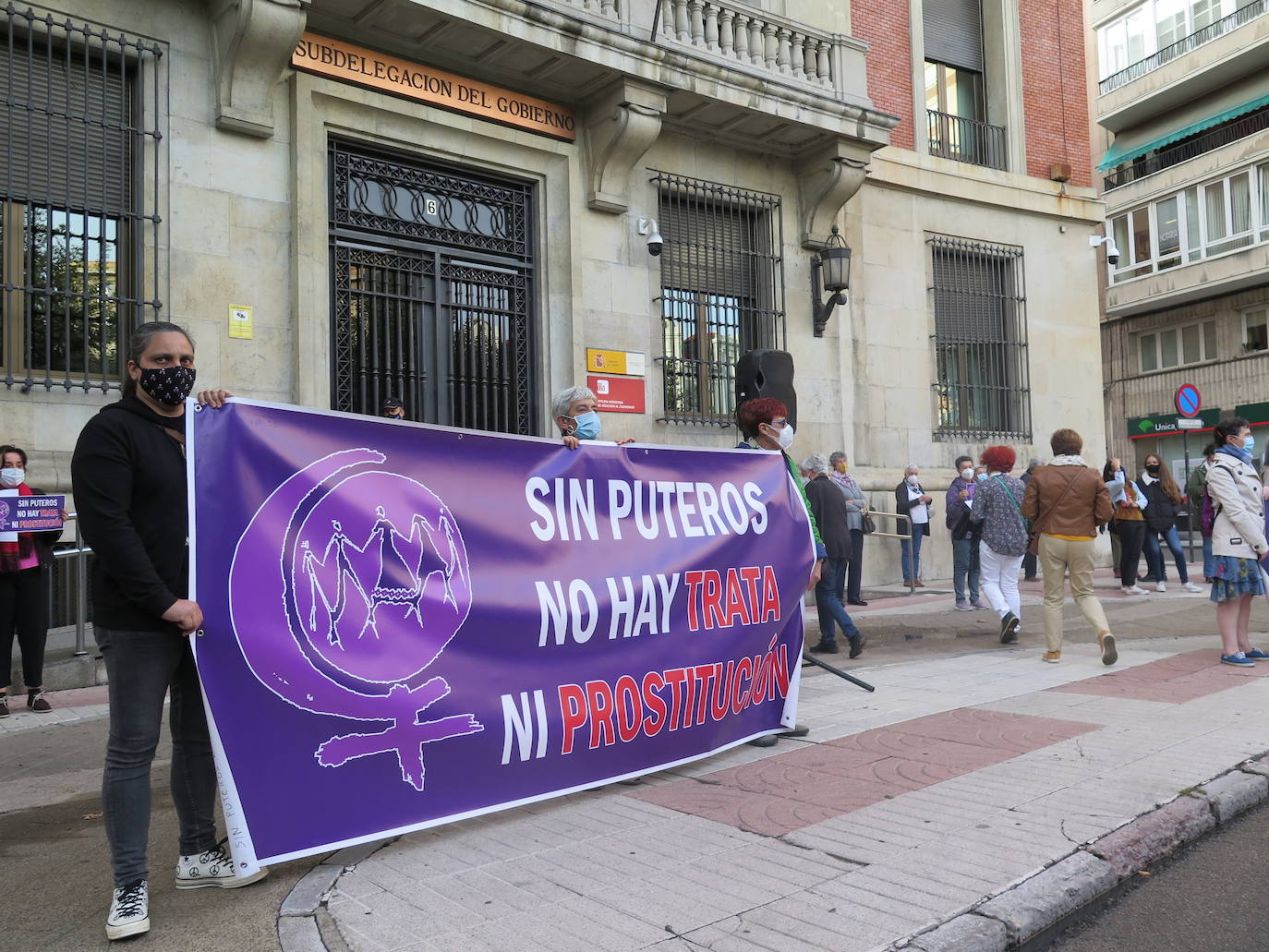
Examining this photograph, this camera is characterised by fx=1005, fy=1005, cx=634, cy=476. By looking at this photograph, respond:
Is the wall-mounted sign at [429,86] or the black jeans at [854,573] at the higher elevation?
the wall-mounted sign at [429,86]

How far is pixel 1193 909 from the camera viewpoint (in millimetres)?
3361

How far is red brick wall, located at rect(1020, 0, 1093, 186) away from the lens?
1784 centimetres

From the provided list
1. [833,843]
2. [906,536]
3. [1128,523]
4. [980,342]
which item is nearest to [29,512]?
[833,843]

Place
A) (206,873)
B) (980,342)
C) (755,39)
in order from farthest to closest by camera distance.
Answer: (980,342) → (755,39) → (206,873)

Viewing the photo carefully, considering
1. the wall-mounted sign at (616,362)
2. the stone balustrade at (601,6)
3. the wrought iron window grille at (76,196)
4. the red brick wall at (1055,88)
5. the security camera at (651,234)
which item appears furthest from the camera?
the red brick wall at (1055,88)

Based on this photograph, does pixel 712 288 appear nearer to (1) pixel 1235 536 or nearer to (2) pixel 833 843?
(1) pixel 1235 536

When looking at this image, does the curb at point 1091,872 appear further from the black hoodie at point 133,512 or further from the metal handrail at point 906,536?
the metal handrail at point 906,536

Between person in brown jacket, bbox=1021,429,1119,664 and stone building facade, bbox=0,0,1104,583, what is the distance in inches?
218

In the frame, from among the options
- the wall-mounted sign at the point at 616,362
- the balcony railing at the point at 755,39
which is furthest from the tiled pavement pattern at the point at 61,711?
the balcony railing at the point at 755,39

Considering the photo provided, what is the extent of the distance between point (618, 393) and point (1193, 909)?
31.7 ft

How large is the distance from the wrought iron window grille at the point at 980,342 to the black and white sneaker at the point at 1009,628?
6.91m

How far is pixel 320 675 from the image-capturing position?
3.51m

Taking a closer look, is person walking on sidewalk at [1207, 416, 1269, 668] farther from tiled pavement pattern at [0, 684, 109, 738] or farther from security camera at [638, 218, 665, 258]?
tiled pavement pattern at [0, 684, 109, 738]

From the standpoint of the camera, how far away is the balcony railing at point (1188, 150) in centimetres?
2825
